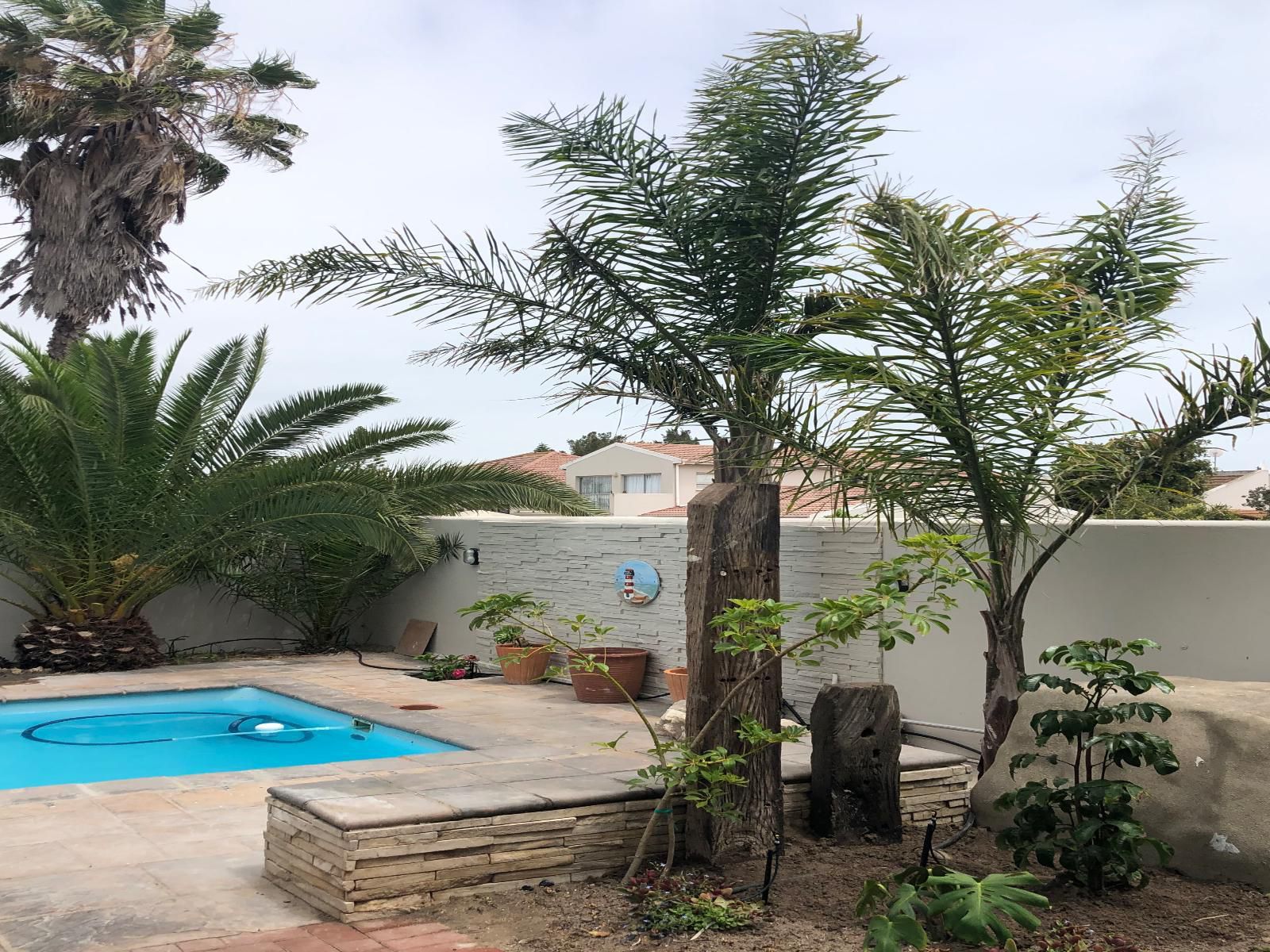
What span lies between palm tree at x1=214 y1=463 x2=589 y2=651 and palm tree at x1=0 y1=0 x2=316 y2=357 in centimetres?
560

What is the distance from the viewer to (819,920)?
4.45 meters

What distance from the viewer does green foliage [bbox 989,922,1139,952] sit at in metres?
4.00

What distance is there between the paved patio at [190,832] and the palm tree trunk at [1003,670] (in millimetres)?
1005

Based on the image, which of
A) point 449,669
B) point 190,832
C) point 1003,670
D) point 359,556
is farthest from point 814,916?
point 359,556

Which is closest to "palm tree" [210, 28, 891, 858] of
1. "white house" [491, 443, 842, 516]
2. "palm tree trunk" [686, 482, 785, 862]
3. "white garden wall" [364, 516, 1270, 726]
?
"palm tree trunk" [686, 482, 785, 862]

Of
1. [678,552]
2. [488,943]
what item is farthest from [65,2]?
[488,943]

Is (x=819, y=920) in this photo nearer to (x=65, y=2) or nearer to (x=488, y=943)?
(x=488, y=943)

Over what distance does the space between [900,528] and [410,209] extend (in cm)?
403

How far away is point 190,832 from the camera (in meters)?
5.95

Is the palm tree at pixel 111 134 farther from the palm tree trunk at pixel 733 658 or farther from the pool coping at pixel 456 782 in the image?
the palm tree trunk at pixel 733 658

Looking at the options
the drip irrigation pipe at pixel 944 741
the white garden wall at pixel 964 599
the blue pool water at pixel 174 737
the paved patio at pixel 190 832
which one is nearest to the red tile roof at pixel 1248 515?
the white garden wall at pixel 964 599

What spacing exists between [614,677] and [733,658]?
587 centimetres

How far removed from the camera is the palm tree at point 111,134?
52.0ft

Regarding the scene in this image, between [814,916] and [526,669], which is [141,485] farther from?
[814,916]
